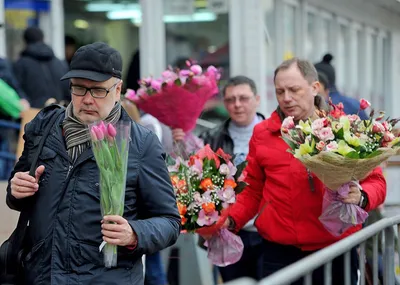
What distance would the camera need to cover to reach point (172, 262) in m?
8.83

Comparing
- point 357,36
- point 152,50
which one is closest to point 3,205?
point 152,50

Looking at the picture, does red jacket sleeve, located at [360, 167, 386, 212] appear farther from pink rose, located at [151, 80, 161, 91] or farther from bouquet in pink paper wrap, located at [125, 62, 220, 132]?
pink rose, located at [151, 80, 161, 91]

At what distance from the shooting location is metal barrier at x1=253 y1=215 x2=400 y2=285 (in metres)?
3.19

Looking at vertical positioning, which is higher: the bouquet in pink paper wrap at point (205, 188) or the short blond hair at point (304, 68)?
the short blond hair at point (304, 68)

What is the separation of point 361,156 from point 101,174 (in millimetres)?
1698

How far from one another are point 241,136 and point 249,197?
1593 millimetres

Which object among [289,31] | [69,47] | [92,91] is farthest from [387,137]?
[289,31]

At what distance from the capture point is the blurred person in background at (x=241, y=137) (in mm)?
7105

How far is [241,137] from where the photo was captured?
7.32 metres

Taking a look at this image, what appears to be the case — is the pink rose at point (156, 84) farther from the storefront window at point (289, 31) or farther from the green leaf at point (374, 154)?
the storefront window at point (289, 31)

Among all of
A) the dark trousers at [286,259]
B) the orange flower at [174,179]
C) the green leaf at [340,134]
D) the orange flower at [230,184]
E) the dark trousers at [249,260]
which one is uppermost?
the green leaf at [340,134]

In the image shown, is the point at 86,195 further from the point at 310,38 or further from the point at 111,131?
the point at 310,38

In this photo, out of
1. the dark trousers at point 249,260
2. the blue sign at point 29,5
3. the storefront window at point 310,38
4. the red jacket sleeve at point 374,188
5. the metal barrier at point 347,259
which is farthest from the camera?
the storefront window at point 310,38

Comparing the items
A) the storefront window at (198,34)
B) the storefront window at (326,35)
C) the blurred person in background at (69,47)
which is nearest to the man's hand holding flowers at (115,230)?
the storefront window at (198,34)
